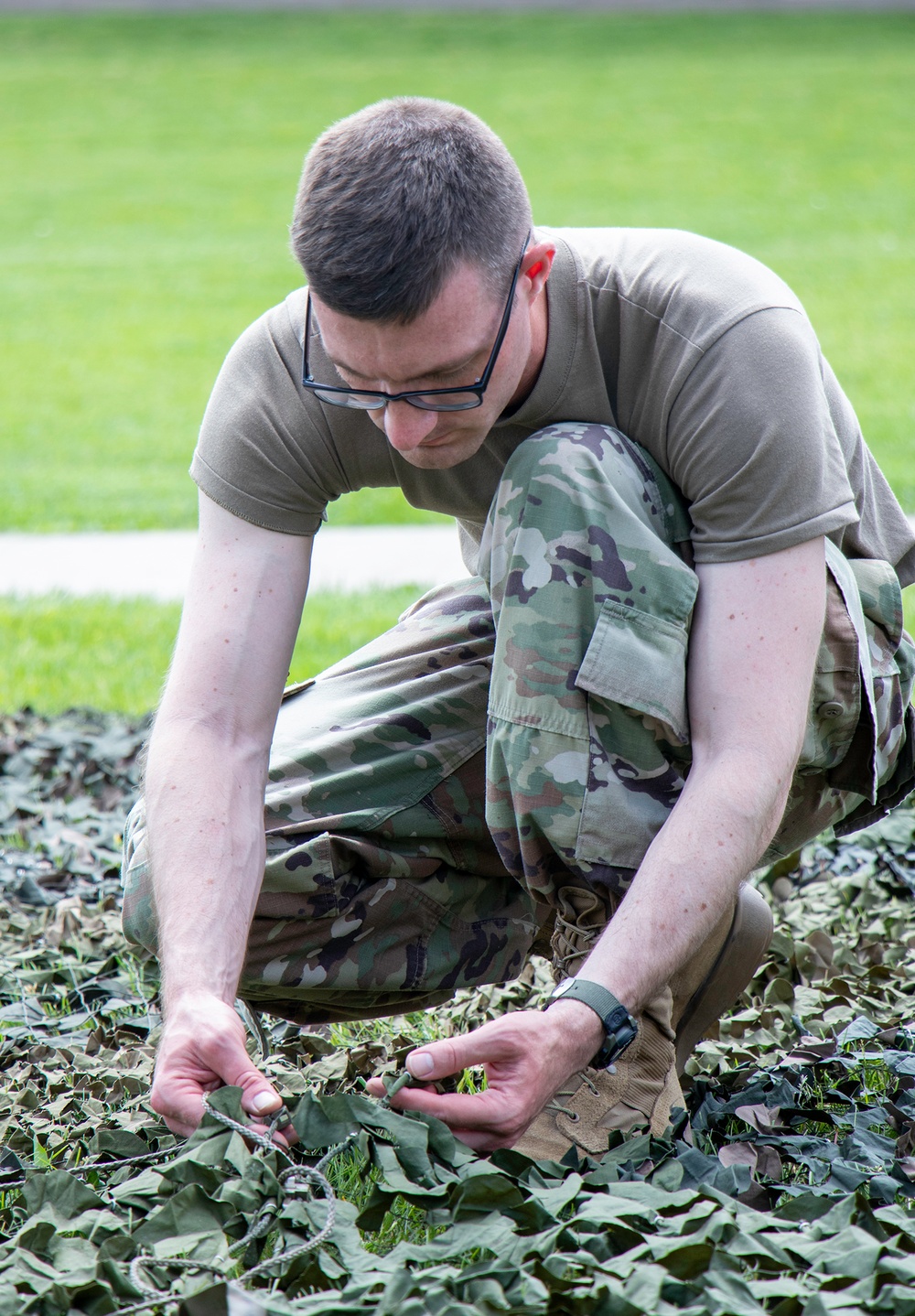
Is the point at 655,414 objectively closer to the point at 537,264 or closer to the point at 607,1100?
the point at 537,264

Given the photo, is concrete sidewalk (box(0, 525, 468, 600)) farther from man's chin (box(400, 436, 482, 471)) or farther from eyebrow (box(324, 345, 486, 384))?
eyebrow (box(324, 345, 486, 384))

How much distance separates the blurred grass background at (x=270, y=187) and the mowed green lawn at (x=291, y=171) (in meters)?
0.04

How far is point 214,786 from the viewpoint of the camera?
7.12 feet

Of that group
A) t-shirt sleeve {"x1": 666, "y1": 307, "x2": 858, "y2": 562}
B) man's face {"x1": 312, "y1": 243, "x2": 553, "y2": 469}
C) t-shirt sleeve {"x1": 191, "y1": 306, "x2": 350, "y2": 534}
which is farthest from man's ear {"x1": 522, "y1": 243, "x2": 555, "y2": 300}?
t-shirt sleeve {"x1": 191, "y1": 306, "x2": 350, "y2": 534}

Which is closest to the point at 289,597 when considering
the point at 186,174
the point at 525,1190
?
the point at 525,1190

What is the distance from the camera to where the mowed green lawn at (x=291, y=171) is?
9078 millimetres

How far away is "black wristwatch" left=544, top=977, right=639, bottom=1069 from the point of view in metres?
1.82

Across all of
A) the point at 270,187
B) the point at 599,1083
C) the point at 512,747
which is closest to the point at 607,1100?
the point at 599,1083

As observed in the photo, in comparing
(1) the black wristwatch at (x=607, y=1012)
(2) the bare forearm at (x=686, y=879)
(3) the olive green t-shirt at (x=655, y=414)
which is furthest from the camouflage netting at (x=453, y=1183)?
(3) the olive green t-shirt at (x=655, y=414)

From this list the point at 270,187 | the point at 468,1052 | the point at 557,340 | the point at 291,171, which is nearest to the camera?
the point at 468,1052

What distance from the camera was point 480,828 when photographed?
7.84ft

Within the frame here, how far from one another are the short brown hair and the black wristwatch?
0.90 metres

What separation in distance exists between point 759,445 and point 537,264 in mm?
413

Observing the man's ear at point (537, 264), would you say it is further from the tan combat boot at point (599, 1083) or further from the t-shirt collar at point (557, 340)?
the tan combat boot at point (599, 1083)
